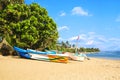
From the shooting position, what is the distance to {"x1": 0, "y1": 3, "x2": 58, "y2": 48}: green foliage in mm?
34625

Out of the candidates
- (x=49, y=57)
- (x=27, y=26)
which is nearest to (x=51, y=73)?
(x=49, y=57)

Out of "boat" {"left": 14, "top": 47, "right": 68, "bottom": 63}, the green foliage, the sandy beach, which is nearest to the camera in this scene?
the sandy beach

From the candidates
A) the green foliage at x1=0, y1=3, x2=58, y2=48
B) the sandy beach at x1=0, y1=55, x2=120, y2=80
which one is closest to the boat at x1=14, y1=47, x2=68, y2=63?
the green foliage at x1=0, y1=3, x2=58, y2=48

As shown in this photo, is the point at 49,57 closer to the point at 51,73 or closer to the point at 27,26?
the point at 27,26

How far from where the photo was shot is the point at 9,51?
3694 centimetres

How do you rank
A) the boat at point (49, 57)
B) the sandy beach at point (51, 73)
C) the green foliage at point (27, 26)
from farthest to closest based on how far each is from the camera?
the green foliage at point (27, 26) < the boat at point (49, 57) < the sandy beach at point (51, 73)

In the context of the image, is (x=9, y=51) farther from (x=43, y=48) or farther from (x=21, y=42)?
(x=43, y=48)

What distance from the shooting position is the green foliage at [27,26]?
114 feet

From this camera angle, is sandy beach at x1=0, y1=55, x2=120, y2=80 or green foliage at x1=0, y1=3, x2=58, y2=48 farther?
green foliage at x1=0, y1=3, x2=58, y2=48

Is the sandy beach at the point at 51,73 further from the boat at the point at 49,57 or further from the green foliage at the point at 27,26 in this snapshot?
the green foliage at the point at 27,26

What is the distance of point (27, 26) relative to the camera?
3431cm

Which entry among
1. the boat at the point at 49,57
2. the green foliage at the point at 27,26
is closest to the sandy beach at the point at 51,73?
the boat at the point at 49,57

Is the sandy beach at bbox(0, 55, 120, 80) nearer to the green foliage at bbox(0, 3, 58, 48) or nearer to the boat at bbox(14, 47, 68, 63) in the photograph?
the boat at bbox(14, 47, 68, 63)

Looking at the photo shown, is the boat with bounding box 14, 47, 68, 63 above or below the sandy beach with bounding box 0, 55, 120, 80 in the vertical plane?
above
